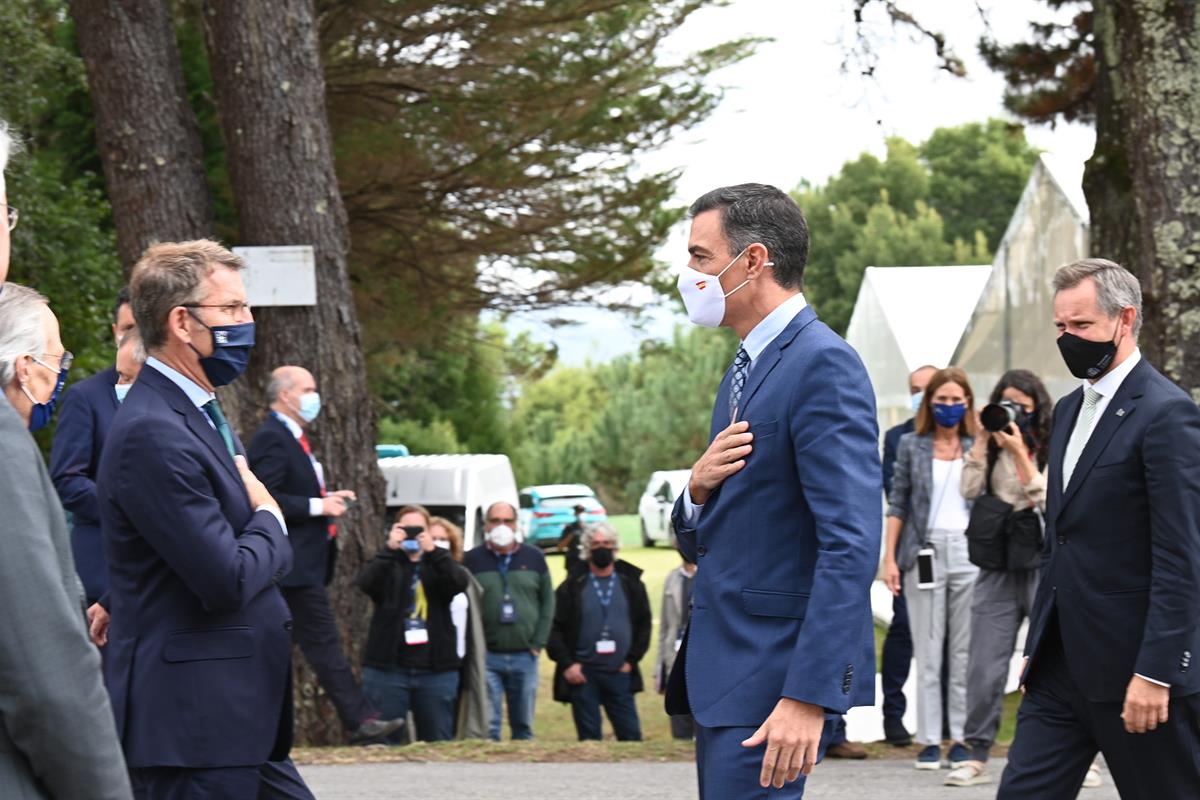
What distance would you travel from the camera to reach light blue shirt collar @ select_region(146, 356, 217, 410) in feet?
14.2

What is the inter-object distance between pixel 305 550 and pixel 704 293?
17.8 ft

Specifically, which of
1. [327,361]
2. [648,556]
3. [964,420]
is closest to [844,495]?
[964,420]

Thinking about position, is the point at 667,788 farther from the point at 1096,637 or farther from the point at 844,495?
the point at 844,495

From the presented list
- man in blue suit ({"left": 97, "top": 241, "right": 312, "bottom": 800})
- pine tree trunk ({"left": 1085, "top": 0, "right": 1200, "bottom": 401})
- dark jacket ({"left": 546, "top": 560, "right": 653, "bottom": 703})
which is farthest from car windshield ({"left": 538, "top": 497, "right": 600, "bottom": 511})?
man in blue suit ({"left": 97, "top": 241, "right": 312, "bottom": 800})

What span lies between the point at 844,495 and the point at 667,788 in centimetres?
463

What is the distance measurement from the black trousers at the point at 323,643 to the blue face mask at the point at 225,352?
4.75 meters

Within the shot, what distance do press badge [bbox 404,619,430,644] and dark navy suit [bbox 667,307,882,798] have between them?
24.5ft

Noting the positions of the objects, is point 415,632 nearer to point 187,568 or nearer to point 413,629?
point 413,629

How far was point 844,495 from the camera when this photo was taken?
11.9ft

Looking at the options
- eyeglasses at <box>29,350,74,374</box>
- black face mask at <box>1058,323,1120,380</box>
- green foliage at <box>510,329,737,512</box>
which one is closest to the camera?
eyeglasses at <box>29,350,74,374</box>

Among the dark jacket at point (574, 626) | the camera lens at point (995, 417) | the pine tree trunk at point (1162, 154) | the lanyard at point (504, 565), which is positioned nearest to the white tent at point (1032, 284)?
the dark jacket at point (574, 626)

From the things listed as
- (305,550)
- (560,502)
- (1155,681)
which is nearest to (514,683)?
(305,550)

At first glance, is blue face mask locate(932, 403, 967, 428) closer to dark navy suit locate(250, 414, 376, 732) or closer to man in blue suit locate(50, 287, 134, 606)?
dark navy suit locate(250, 414, 376, 732)

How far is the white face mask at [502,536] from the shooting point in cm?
1270
